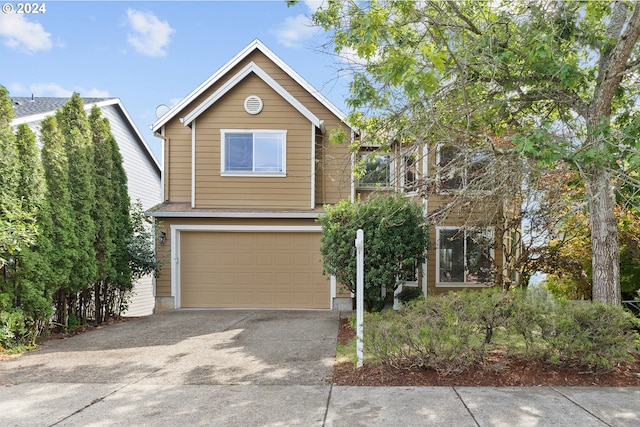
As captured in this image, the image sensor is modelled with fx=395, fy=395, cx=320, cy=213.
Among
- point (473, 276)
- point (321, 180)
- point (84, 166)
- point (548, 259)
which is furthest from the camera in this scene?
point (321, 180)

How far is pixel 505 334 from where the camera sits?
495cm

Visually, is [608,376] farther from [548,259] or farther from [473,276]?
[473,276]

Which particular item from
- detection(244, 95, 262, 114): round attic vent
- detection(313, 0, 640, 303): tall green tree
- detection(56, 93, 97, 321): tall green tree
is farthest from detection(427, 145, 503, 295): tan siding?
detection(56, 93, 97, 321): tall green tree

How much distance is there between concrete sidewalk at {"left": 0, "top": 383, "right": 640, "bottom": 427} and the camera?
3.64 meters

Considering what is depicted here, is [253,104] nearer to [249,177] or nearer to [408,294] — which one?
[249,177]

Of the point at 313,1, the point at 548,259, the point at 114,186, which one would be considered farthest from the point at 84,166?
the point at 548,259

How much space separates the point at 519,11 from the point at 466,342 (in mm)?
4934

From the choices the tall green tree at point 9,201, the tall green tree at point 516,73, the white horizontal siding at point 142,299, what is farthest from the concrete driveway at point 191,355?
the white horizontal siding at point 142,299

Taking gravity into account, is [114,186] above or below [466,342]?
above

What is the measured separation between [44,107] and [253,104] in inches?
294

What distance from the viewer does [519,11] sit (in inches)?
235

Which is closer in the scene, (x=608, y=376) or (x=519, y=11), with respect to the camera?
(x=608, y=376)

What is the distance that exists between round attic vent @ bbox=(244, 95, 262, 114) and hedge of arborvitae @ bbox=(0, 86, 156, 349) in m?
3.64

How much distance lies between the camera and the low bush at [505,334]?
468 centimetres
